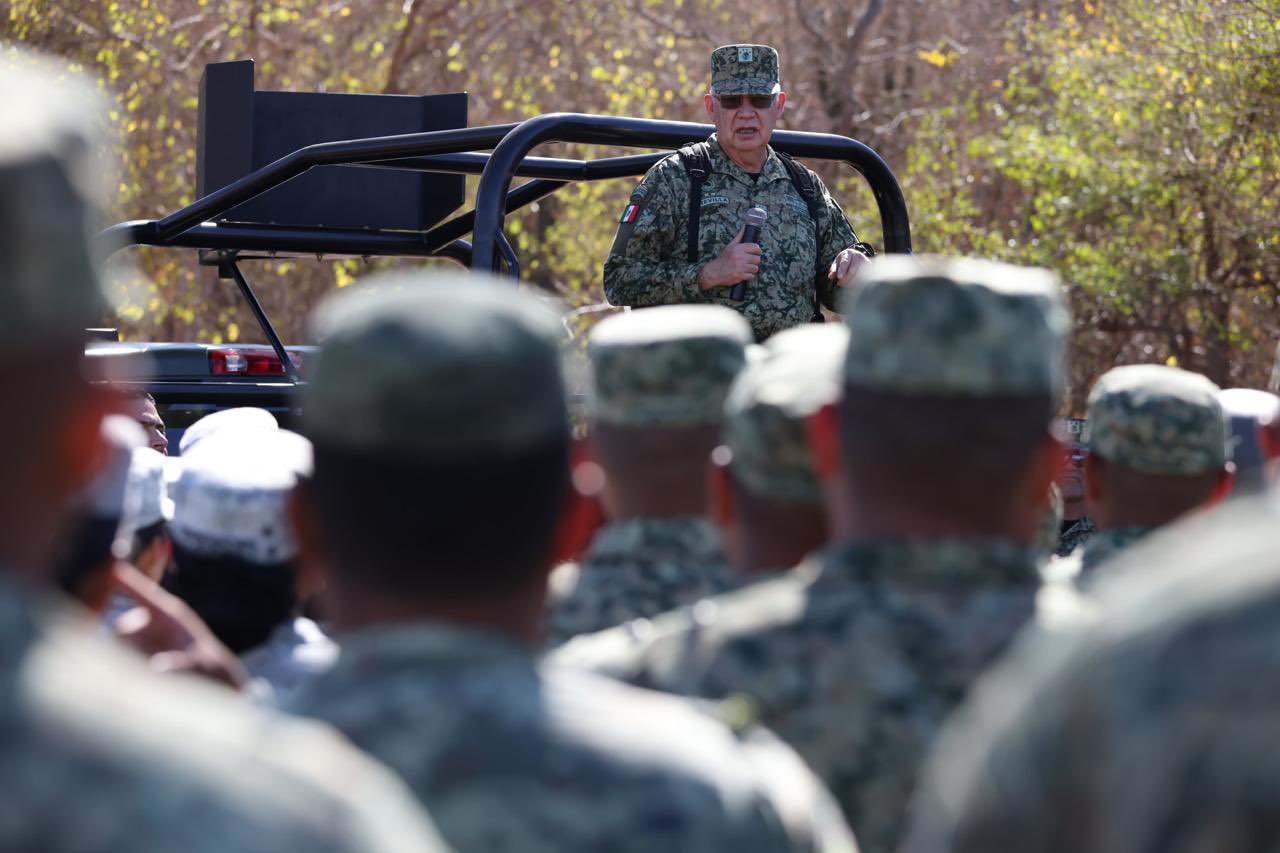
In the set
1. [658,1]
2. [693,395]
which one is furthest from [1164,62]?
[693,395]

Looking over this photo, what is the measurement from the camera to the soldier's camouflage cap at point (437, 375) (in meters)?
1.43

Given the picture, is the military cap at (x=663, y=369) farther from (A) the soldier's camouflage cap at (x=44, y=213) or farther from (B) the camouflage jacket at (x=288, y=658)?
(A) the soldier's camouflage cap at (x=44, y=213)

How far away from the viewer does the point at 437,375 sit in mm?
1430

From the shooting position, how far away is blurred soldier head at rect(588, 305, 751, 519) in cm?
255

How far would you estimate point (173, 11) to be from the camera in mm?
14836

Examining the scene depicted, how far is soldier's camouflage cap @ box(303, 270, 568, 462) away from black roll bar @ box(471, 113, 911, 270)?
280 cm

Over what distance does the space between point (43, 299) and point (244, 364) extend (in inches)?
234

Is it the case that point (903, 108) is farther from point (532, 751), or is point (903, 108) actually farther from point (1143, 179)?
point (532, 751)

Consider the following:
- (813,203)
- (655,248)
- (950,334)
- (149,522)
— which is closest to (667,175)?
(655,248)

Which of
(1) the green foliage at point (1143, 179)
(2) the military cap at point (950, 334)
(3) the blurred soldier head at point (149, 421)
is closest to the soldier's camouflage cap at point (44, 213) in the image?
(2) the military cap at point (950, 334)

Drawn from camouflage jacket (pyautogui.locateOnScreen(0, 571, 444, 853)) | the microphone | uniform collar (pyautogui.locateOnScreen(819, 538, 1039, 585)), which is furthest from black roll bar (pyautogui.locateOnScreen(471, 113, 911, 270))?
camouflage jacket (pyautogui.locateOnScreen(0, 571, 444, 853))

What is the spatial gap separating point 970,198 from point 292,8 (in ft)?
18.7

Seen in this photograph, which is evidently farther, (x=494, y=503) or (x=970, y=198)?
(x=970, y=198)

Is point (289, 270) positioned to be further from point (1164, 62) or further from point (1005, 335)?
point (1005, 335)
